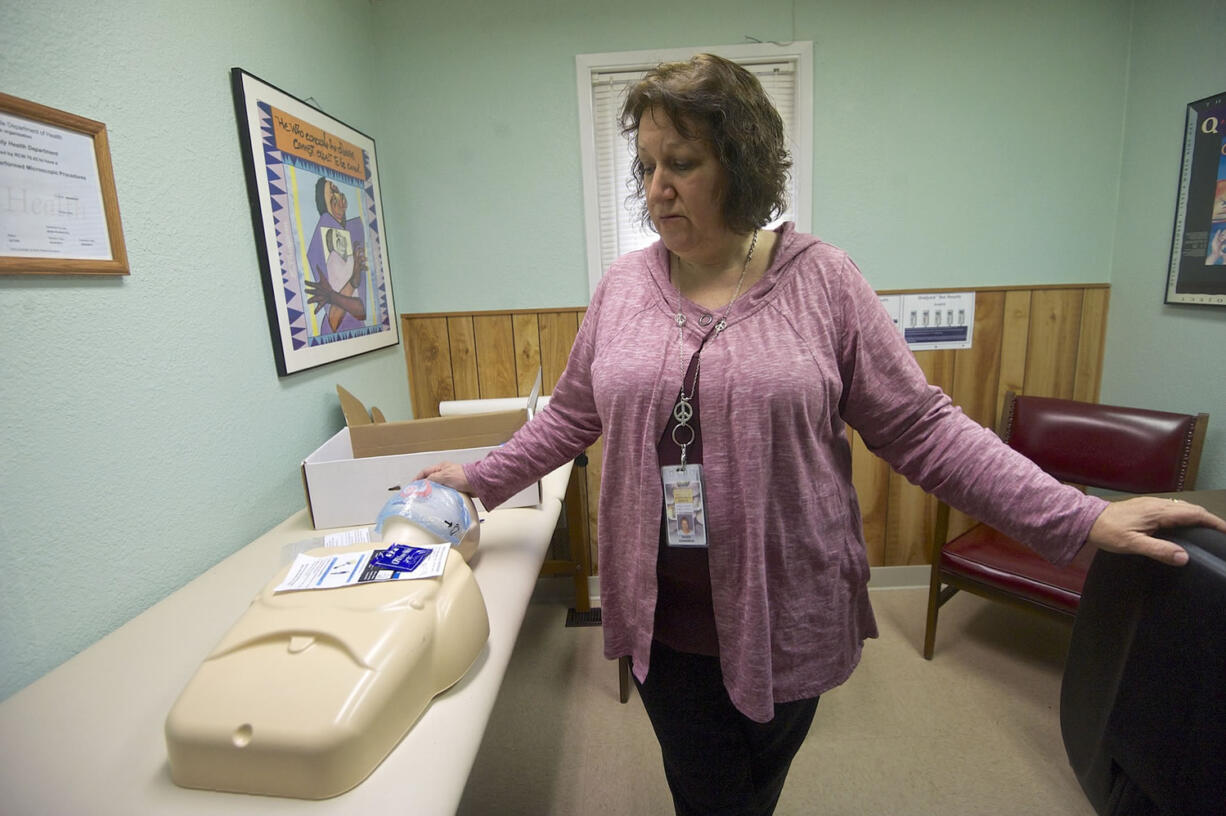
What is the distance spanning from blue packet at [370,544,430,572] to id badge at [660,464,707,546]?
407mm

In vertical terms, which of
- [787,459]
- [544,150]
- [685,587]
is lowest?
[685,587]

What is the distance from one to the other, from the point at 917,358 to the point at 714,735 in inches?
76.0

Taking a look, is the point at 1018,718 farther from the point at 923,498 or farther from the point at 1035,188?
the point at 1035,188

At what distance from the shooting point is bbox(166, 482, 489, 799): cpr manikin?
65 cm

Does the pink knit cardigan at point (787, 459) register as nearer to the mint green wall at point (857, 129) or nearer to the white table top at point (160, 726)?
the white table top at point (160, 726)

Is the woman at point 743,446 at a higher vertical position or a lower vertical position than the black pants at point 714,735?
higher

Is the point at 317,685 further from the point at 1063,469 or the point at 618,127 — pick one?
the point at 1063,469

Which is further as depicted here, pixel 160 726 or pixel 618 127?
pixel 618 127

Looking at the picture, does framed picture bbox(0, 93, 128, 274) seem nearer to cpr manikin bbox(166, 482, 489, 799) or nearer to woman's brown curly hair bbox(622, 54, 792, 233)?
cpr manikin bbox(166, 482, 489, 799)

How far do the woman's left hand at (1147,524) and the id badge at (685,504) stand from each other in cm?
49

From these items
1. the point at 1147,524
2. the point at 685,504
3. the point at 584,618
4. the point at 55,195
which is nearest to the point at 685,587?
the point at 685,504

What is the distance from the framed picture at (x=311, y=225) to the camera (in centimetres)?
146

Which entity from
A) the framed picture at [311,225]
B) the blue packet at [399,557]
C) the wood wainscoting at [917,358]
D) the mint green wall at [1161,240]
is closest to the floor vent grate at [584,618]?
the wood wainscoting at [917,358]

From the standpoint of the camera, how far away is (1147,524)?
0.65 m
